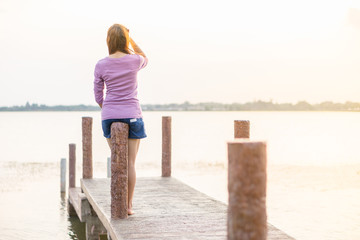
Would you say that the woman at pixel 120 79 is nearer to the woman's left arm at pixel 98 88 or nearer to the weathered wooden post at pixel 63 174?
the woman's left arm at pixel 98 88

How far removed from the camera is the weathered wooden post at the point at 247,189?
296 centimetres

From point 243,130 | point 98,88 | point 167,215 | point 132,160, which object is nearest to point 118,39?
point 98,88

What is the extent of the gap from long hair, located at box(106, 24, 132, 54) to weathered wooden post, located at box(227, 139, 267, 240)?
2980 millimetres

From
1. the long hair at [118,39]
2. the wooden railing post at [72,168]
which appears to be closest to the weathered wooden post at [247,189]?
the long hair at [118,39]

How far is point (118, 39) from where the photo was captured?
5.70 metres

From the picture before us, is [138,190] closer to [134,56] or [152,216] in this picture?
[152,216]

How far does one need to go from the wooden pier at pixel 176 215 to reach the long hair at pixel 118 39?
1504 mm

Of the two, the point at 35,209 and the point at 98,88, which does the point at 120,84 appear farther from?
the point at 35,209

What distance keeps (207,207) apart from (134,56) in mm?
2493

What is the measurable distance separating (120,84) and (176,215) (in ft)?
6.27

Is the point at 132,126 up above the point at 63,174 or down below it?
above

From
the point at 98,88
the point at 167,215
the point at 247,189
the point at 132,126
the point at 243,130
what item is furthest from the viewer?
the point at 167,215

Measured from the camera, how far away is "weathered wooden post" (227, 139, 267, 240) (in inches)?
117

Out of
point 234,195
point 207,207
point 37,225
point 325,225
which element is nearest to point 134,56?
point 207,207
